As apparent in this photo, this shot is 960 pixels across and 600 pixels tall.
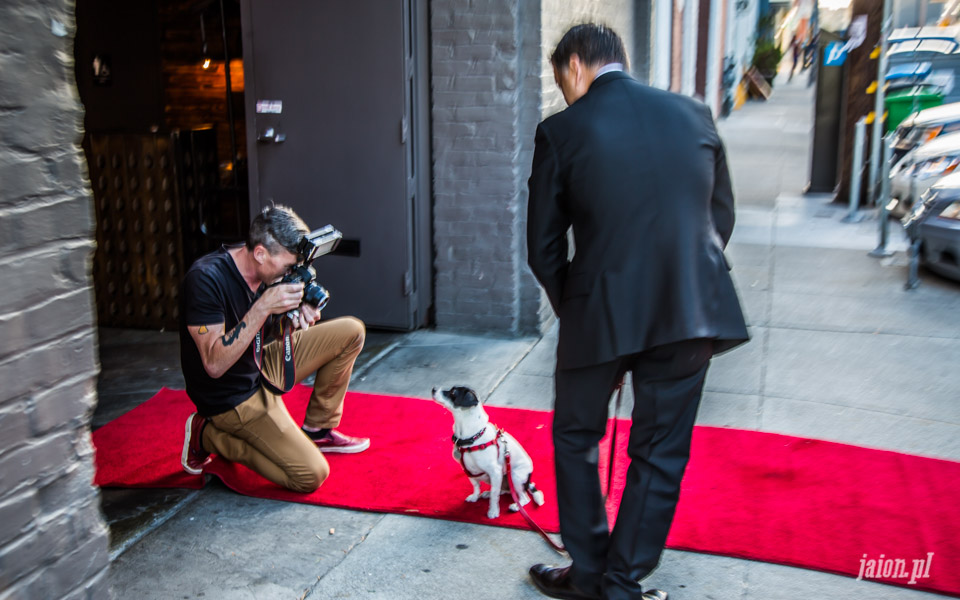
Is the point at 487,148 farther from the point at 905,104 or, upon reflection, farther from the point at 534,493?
the point at 905,104

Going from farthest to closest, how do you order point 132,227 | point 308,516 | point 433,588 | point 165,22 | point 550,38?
1. point 165,22
2. point 132,227
3. point 550,38
4. point 308,516
5. point 433,588

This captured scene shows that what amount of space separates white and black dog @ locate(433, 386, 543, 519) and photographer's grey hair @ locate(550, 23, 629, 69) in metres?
1.37

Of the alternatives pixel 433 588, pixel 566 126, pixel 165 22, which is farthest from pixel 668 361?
pixel 165 22

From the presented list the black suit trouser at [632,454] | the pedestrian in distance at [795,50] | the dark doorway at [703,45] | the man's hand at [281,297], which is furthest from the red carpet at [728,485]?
the pedestrian in distance at [795,50]

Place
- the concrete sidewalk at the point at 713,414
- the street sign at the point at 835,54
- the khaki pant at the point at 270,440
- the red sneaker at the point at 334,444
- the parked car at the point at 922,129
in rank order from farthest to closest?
the street sign at the point at 835,54
the parked car at the point at 922,129
the red sneaker at the point at 334,444
the khaki pant at the point at 270,440
the concrete sidewalk at the point at 713,414

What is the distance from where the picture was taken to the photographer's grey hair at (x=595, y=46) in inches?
115

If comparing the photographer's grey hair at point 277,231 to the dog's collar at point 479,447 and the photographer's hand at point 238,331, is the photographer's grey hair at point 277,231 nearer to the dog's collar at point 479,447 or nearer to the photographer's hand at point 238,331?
the photographer's hand at point 238,331

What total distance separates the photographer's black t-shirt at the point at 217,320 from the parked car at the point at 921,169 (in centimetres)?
685

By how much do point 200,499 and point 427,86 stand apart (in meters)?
3.21

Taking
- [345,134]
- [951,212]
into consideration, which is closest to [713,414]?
[345,134]

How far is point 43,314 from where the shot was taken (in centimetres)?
204

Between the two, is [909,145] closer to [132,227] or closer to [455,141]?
[455,141]

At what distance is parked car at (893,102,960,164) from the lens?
33.6 ft

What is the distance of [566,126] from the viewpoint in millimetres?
2809
